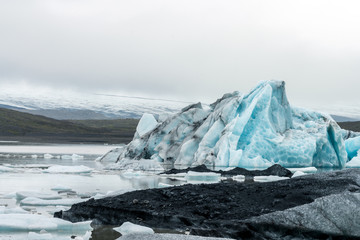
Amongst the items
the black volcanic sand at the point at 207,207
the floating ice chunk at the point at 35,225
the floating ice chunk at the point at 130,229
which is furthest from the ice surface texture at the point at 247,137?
the floating ice chunk at the point at 35,225

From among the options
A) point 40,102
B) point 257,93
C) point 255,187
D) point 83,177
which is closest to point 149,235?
point 255,187

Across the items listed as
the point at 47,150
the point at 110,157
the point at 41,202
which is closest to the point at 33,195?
the point at 41,202

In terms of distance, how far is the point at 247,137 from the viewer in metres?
22.1

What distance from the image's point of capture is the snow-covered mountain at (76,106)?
16036cm

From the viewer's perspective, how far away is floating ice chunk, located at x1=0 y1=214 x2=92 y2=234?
665 centimetres

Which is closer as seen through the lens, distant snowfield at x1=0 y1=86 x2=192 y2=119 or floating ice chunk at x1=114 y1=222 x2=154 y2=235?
floating ice chunk at x1=114 y1=222 x2=154 y2=235

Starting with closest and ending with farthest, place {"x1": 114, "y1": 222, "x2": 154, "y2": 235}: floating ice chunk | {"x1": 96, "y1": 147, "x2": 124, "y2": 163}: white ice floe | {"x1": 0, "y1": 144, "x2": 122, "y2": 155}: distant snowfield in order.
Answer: {"x1": 114, "y1": 222, "x2": 154, "y2": 235}: floating ice chunk < {"x1": 96, "y1": 147, "x2": 124, "y2": 163}: white ice floe < {"x1": 0, "y1": 144, "x2": 122, "y2": 155}: distant snowfield

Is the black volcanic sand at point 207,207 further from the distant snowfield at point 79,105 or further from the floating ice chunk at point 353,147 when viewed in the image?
the distant snowfield at point 79,105

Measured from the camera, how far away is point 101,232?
7098mm

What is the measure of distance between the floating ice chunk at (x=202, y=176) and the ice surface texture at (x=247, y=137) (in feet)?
14.6

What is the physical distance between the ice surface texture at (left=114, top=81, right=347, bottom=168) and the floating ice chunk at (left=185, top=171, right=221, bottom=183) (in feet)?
14.6

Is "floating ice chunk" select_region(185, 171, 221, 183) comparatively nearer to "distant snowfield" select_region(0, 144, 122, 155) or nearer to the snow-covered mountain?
"distant snowfield" select_region(0, 144, 122, 155)

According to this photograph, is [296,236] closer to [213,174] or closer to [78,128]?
[213,174]

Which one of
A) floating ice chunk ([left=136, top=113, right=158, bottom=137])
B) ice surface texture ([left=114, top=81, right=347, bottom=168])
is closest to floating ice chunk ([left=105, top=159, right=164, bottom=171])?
ice surface texture ([left=114, top=81, right=347, bottom=168])
